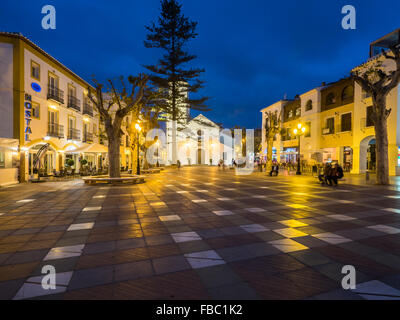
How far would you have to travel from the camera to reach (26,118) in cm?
1586

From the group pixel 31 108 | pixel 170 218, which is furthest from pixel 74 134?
pixel 170 218

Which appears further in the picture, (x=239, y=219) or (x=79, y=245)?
(x=239, y=219)

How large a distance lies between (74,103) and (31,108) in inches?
254

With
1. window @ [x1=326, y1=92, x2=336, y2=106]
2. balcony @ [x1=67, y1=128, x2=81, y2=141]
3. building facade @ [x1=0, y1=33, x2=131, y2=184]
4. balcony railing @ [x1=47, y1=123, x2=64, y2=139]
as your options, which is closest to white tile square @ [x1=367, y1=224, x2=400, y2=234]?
building facade @ [x1=0, y1=33, x2=131, y2=184]

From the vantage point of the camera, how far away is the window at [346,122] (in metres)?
24.2

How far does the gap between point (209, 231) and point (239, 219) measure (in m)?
1.31

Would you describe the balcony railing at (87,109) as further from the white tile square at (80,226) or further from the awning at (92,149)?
the white tile square at (80,226)

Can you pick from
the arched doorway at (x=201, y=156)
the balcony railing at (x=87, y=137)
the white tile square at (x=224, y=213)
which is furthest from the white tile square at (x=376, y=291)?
the arched doorway at (x=201, y=156)

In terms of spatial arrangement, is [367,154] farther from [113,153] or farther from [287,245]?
[287,245]

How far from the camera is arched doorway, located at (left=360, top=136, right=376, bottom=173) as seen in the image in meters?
→ 22.3

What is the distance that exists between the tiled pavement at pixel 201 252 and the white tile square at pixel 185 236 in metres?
0.02

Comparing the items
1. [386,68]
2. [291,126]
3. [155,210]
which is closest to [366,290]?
[155,210]
